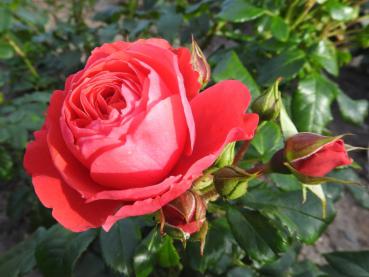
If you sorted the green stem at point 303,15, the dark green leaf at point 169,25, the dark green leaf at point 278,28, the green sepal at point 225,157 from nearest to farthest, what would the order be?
the green sepal at point 225,157
the dark green leaf at point 278,28
the green stem at point 303,15
the dark green leaf at point 169,25

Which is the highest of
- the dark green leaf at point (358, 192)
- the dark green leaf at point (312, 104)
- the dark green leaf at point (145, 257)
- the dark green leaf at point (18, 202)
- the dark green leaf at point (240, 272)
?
the dark green leaf at point (312, 104)

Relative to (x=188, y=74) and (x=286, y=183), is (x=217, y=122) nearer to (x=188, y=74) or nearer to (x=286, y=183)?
(x=188, y=74)

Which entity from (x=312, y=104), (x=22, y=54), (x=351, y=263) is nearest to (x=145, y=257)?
(x=351, y=263)

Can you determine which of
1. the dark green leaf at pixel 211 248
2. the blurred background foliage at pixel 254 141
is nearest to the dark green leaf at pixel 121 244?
the blurred background foliage at pixel 254 141

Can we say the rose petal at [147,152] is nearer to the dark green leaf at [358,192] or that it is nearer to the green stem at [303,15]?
the dark green leaf at [358,192]

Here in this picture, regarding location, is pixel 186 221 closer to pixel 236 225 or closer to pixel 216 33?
pixel 236 225

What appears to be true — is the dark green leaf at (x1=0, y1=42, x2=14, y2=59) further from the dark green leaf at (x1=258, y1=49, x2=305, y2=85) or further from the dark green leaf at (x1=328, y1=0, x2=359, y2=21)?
the dark green leaf at (x1=328, y1=0, x2=359, y2=21)

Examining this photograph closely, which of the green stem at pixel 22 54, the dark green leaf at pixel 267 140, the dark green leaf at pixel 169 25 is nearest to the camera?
the dark green leaf at pixel 267 140

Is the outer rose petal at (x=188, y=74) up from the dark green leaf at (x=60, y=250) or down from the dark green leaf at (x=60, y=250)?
up
